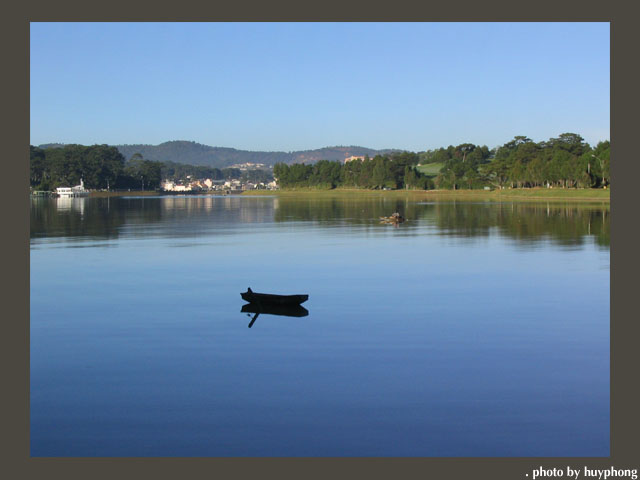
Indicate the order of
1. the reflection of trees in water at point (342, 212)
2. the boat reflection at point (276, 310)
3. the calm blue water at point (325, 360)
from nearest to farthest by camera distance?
the calm blue water at point (325, 360) → the boat reflection at point (276, 310) → the reflection of trees in water at point (342, 212)

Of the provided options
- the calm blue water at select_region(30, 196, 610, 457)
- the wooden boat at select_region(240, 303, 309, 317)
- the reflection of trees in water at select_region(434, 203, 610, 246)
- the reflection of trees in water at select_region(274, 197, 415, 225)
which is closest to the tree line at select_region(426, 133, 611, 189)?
the reflection of trees in water at select_region(274, 197, 415, 225)

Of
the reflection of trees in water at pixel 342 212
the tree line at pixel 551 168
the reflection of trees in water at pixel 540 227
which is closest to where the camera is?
the reflection of trees in water at pixel 540 227

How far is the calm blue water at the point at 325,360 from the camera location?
12.2 meters

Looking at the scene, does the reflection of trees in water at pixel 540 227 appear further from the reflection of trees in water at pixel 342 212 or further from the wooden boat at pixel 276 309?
the wooden boat at pixel 276 309

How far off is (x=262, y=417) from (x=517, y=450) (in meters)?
4.68

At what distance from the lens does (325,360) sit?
16891 mm

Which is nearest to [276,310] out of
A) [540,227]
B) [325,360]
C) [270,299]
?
[270,299]

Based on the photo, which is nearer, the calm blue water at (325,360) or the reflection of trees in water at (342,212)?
the calm blue water at (325,360)

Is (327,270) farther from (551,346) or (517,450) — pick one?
(517,450)

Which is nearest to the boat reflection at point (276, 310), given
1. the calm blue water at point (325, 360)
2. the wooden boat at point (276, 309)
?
the wooden boat at point (276, 309)

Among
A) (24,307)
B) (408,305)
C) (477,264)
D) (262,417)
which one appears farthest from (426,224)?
(262,417)

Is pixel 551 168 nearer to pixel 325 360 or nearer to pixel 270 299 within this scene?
pixel 270 299

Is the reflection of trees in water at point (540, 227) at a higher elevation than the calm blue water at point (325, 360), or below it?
higher

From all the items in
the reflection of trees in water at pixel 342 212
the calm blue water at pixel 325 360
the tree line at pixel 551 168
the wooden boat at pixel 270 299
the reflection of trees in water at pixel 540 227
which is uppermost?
the tree line at pixel 551 168
